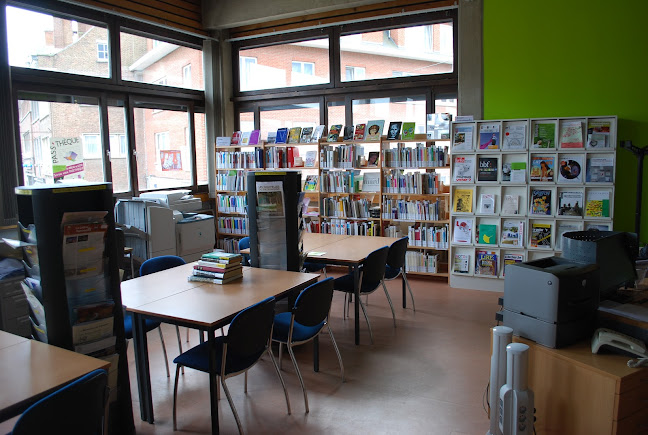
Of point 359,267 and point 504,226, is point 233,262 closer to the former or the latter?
point 359,267

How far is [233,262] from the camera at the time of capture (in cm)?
374

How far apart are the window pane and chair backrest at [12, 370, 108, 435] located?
15.3 ft

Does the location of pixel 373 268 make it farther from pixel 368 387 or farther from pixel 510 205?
pixel 510 205

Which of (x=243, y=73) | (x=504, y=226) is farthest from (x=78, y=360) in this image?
(x=243, y=73)

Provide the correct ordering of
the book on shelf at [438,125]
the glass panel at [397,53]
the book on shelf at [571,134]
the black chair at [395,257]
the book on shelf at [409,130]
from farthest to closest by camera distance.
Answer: the glass panel at [397,53] → the book on shelf at [409,130] → the book on shelf at [438,125] → the book on shelf at [571,134] → the black chair at [395,257]

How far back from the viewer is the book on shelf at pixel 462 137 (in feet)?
20.1

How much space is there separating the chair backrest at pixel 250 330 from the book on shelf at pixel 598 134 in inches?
178

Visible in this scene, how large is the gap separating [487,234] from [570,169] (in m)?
1.25

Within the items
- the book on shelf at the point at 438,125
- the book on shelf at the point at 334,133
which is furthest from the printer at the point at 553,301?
the book on shelf at the point at 334,133

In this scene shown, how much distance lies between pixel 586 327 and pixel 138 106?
6.78 metres

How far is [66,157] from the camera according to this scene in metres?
6.18

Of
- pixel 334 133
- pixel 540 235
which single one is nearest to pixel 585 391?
pixel 540 235

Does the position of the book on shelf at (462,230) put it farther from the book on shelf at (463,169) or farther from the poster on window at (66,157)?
the poster on window at (66,157)

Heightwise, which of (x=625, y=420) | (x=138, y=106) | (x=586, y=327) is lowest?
(x=625, y=420)
